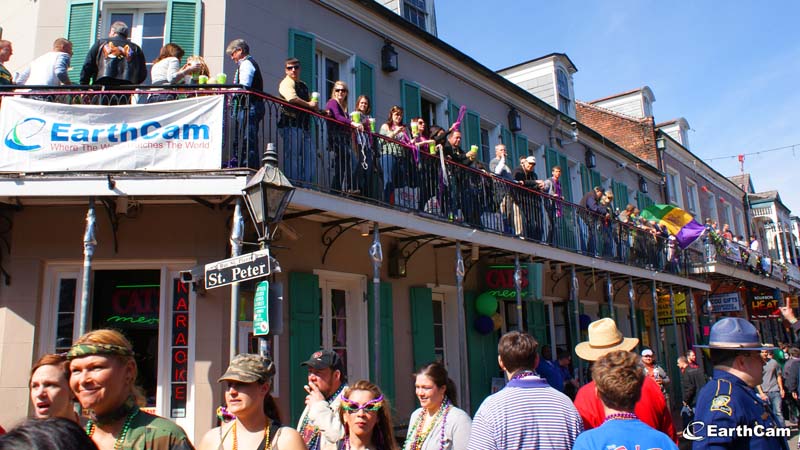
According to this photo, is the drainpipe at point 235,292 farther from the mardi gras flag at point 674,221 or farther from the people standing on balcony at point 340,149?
the mardi gras flag at point 674,221

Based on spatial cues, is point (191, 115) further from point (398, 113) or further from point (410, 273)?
point (410, 273)

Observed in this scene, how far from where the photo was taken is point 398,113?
9273 millimetres

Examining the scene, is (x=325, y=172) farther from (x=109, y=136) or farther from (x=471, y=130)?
(x=471, y=130)

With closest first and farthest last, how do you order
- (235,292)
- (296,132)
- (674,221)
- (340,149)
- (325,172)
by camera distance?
1. (235,292)
2. (296,132)
3. (340,149)
4. (325,172)
5. (674,221)

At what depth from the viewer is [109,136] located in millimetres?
6742

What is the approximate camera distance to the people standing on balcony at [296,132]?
7.52m

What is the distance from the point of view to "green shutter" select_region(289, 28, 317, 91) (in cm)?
948

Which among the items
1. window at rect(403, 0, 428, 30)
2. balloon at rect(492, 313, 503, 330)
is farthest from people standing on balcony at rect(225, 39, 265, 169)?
window at rect(403, 0, 428, 30)

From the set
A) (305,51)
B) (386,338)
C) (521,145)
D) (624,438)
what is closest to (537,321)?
(521,145)

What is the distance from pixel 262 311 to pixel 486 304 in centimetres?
660

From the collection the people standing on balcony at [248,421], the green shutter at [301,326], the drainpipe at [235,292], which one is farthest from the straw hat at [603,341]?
the green shutter at [301,326]

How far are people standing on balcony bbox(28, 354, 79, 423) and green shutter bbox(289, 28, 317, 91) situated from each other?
23.0 ft

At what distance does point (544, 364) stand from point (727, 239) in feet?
54.4

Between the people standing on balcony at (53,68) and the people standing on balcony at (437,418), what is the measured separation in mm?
6037
